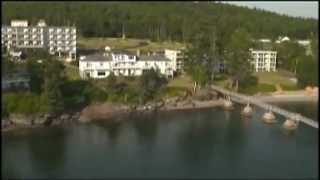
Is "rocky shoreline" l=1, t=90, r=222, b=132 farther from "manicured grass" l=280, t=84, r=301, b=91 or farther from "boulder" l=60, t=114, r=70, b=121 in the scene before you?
"manicured grass" l=280, t=84, r=301, b=91

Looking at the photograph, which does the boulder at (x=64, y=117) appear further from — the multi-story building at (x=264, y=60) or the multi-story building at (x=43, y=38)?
→ the multi-story building at (x=264, y=60)

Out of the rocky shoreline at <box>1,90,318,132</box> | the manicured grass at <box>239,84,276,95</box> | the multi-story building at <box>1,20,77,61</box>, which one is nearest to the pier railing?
the rocky shoreline at <box>1,90,318,132</box>

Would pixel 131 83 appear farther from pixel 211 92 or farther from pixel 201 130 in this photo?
pixel 201 130

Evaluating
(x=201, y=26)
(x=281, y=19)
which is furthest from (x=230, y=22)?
(x=281, y=19)

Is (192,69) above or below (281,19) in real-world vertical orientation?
below

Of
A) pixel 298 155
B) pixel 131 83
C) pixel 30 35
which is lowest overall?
pixel 298 155

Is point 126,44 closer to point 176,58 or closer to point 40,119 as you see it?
point 176,58
